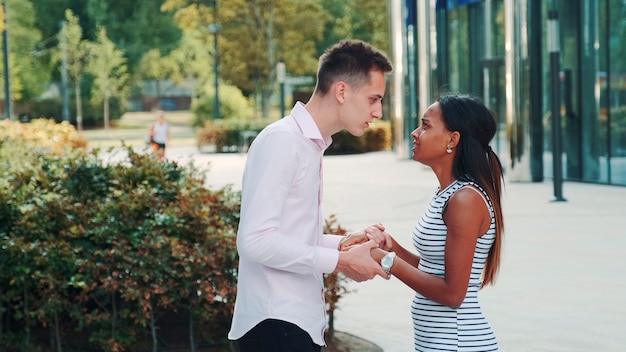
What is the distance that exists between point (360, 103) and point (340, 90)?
0.07 metres

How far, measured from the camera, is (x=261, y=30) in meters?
57.8

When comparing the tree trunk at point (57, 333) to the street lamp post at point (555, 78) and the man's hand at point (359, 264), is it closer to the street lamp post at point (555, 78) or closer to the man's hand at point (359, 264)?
the man's hand at point (359, 264)

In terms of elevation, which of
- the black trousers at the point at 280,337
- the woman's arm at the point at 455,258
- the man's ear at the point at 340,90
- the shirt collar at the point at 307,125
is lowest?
the black trousers at the point at 280,337

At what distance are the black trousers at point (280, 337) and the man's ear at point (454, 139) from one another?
2.53 feet

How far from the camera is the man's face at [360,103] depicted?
10.9 ft

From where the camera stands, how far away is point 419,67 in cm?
3084

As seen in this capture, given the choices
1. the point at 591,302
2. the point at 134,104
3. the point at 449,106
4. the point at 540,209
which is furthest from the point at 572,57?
the point at 134,104

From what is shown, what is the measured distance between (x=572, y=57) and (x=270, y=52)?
35.6 meters

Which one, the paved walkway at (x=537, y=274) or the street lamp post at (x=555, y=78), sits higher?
the street lamp post at (x=555, y=78)

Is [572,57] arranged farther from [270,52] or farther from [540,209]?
[270,52]

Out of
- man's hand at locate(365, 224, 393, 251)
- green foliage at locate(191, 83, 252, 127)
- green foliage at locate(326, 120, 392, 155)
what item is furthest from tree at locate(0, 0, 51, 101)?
man's hand at locate(365, 224, 393, 251)

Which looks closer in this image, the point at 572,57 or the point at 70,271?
the point at 70,271

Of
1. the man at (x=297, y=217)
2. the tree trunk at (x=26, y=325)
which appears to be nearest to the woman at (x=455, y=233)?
the man at (x=297, y=217)

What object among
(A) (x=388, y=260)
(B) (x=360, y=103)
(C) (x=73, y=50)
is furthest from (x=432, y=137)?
(C) (x=73, y=50)
